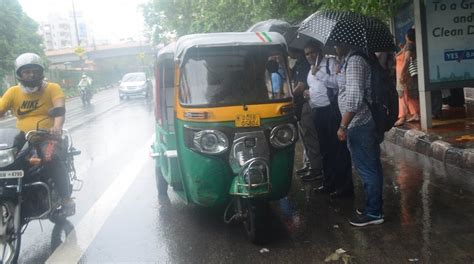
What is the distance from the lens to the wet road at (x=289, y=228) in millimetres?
4402

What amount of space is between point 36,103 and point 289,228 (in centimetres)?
279

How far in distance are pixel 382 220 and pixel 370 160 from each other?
613mm

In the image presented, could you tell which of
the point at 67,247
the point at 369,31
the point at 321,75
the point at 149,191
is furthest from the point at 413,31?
the point at 67,247

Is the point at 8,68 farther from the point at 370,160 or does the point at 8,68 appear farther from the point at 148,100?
the point at 370,160

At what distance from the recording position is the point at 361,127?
484 cm

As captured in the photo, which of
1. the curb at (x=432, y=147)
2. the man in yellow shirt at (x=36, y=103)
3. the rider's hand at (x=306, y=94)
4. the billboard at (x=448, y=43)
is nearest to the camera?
the man in yellow shirt at (x=36, y=103)

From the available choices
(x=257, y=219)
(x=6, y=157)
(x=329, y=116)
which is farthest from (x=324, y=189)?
(x=6, y=157)

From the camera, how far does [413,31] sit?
9531mm

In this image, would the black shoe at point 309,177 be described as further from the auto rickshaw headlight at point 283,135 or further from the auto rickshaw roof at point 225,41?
the auto rickshaw roof at point 225,41

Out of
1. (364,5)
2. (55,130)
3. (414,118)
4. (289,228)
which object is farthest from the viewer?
(414,118)

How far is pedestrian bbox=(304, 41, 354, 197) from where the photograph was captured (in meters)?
5.96

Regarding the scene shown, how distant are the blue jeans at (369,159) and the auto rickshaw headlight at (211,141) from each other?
126 cm

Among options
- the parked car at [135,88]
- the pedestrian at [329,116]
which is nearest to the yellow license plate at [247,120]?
the pedestrian at [329,116]

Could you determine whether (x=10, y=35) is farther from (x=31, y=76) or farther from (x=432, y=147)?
(x=432, y=147)
